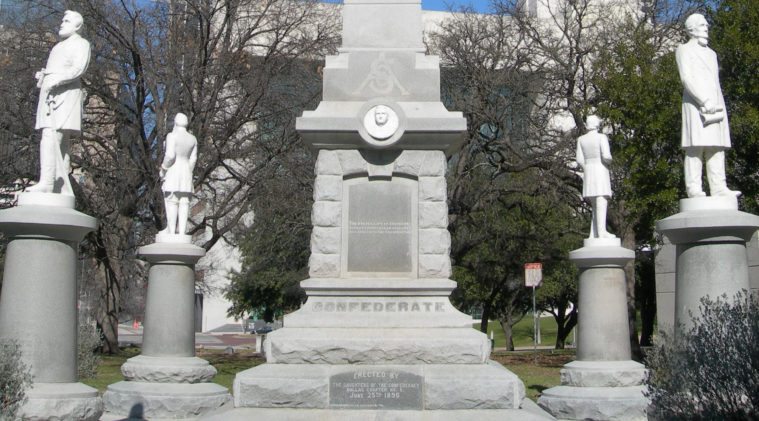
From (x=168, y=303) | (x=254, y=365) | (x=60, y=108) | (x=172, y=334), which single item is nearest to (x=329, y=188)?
(x=60, y=108)

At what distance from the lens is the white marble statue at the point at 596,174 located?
1434 cm

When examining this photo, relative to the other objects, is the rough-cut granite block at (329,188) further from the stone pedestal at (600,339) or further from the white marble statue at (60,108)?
the stone pedestal at (600,339)

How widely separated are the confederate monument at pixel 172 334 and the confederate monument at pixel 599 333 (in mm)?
5583

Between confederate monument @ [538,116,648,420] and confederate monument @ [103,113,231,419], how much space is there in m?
5.58

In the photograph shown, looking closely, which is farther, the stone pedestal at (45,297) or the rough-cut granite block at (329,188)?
the rough-cut granite block at (329,188)

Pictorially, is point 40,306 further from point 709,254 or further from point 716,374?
point 709,254

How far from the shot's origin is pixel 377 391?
8.82 meters

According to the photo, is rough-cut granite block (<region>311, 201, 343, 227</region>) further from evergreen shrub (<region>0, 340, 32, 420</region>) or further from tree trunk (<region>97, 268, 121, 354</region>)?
tree trunk (<region>97, 268, 121, 354</region>)

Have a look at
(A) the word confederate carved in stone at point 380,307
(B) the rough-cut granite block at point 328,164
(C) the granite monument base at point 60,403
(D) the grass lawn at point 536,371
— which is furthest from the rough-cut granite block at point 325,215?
(D) the grass lawn at point 536,371

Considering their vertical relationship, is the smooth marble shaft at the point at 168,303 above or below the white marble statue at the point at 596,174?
below

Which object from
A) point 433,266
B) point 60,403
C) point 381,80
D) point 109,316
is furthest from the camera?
point 109,316

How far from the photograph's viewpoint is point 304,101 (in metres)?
24.5

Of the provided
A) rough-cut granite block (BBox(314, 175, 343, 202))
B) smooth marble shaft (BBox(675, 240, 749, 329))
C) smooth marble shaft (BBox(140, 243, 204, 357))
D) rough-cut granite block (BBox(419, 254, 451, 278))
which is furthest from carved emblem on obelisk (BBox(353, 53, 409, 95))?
smooth marble shaft (BBox(140, 243, 204, 357))

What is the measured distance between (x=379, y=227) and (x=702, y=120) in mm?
4075
